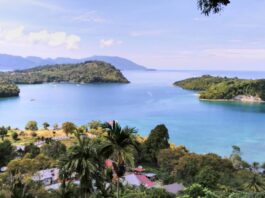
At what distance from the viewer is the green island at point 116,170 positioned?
1395 centimetres

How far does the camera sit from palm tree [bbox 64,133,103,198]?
14.0 metres

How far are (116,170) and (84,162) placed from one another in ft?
4.67

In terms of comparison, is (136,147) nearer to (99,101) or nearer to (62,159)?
(62,159)

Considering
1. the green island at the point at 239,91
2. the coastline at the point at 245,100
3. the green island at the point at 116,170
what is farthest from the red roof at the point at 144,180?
the green island at the point at 239,91

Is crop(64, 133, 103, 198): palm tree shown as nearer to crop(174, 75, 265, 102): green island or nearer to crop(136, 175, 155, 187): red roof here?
crop(136, 175, 155, 187): red roof

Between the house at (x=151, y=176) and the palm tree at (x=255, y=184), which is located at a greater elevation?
the palm tree at (x=255, y=184)

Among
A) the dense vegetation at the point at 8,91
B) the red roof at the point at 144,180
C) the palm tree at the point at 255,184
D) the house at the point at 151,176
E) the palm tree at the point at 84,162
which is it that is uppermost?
the palm tree at the point at 84,162

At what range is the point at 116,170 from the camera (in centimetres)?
1427

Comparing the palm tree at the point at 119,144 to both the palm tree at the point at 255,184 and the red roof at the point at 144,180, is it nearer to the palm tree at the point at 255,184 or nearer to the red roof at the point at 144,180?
the palm tree at the point at 255,184

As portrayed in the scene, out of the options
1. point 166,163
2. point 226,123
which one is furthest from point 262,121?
point 166,163

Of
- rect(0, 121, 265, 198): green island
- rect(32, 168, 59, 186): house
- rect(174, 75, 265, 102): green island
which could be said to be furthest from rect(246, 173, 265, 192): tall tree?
rect(174, 75, 265, 102): green island

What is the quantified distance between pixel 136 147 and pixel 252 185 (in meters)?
17.0

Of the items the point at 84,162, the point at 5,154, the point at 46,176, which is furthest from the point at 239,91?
the point at 84,162

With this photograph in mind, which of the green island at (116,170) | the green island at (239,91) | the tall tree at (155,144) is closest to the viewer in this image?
the green island at (116,170)
